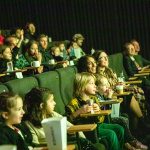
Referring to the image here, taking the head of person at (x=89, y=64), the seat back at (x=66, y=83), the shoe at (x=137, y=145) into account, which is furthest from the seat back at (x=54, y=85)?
the shoe at (x=137, y=145)

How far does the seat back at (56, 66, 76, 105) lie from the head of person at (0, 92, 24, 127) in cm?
163

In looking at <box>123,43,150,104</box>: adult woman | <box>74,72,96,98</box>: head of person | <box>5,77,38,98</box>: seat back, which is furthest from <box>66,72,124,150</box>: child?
<box>123,43,150,104</box>: adult woman

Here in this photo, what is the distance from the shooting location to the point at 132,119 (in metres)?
5.34

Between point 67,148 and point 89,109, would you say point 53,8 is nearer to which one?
point 89,109

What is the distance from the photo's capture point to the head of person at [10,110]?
2773mm

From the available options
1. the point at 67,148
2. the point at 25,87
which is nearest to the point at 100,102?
the point at 25,87

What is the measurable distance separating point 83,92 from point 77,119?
36 cm

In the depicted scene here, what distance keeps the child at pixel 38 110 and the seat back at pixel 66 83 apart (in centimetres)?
120

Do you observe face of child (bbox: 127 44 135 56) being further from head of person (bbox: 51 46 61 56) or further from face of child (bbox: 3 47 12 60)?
face of child (bbox: 3 47 12 60)

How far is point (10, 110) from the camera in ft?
9.17

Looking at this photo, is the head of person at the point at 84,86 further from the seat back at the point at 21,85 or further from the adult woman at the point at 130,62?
the adult woman at the point at 130,62

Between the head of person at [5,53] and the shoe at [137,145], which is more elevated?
the head of person at [5,53]

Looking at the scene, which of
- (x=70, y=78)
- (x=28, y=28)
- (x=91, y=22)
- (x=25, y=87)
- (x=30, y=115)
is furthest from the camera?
(x=91, y=22)

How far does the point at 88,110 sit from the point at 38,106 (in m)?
0.68
